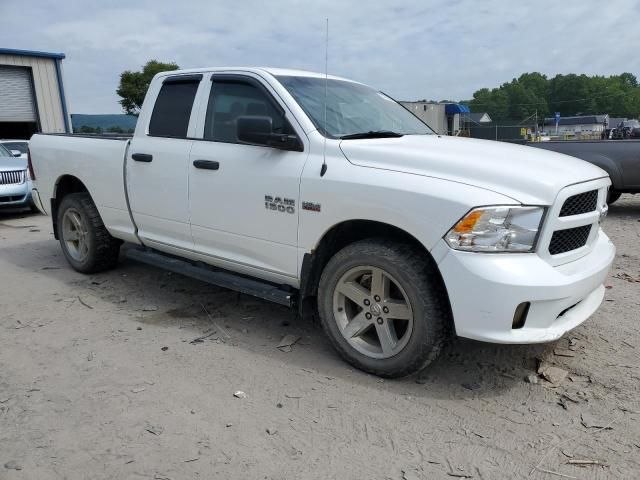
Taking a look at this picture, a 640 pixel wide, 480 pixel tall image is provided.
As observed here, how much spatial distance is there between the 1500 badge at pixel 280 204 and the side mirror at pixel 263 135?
1.13 ft

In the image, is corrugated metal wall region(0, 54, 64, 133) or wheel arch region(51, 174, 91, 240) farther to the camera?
corrugated metal wall region(0, 54, 64, 133)

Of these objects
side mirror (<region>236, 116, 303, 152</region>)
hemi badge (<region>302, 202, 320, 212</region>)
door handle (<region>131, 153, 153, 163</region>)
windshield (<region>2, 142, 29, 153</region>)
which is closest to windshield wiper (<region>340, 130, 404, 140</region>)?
side mirror (<region>236, 116, 303, 152</region>)

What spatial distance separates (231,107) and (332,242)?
1420mm

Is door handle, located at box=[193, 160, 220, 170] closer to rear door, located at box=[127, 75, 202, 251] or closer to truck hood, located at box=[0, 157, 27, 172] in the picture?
rear door, located at box=[127, 75, 202, 251]

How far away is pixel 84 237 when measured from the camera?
5492mm

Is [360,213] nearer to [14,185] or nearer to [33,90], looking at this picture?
[14,185]

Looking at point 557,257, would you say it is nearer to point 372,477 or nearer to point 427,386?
point 427,386

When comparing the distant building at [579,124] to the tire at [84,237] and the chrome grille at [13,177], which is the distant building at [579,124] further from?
the tire at [84,237]

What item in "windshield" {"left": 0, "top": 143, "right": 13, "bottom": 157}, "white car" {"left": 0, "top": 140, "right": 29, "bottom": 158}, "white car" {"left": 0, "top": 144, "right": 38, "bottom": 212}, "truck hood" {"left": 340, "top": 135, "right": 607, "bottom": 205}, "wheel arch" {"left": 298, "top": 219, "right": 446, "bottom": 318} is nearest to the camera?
"truck hood" {"left": 340, "top": 135, "right": 607, "bottom": 205}

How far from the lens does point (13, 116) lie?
2008 cm

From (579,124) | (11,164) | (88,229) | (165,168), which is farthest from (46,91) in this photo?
(579,124)

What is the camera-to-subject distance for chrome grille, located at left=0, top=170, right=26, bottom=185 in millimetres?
9961

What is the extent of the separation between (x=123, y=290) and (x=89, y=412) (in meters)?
2.36

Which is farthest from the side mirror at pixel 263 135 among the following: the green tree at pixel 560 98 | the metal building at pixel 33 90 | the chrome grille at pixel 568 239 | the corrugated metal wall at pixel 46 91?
the green tree at pixel 560 98
